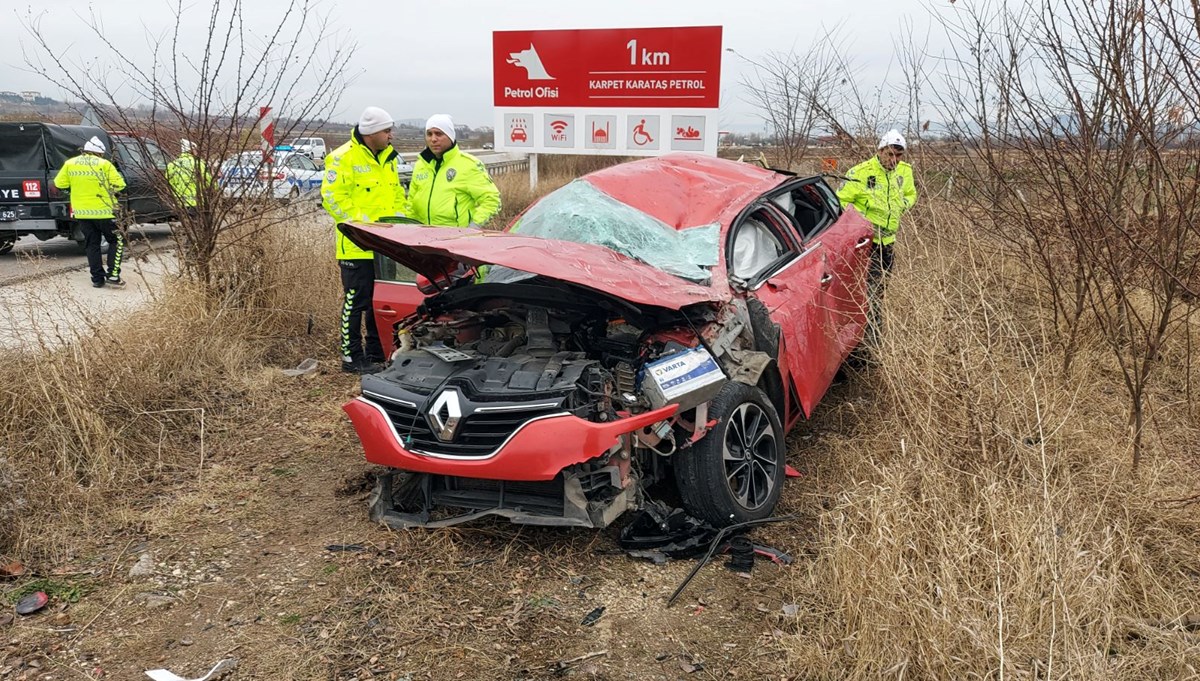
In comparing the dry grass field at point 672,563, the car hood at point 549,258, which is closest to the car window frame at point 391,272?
the dry grass field at point 672,563

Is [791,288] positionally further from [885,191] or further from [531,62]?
[531,62]

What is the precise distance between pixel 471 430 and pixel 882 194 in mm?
4652

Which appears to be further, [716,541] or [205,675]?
[716,541]

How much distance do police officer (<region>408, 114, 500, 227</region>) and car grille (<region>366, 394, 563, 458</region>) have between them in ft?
9.58

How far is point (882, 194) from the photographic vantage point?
6691 millimetres

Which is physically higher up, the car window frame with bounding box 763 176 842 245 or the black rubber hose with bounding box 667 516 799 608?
the car window frame with bounding box 763 176 842 245

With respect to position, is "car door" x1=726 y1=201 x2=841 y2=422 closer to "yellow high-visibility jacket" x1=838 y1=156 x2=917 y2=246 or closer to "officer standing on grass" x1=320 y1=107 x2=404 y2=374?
"yellow high-visibility jacket" x1=838 y1=156 x2=917 y2=246

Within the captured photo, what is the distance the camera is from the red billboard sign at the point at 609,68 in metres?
13.6

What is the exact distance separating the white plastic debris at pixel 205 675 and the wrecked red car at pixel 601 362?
95 cm

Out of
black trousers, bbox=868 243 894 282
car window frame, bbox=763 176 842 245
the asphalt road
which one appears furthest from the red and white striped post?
black trousers, bbox=868 243 894 282

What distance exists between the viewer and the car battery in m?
3.41

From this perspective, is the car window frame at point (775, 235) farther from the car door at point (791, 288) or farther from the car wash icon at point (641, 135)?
the car wash icon at point (641, 135)

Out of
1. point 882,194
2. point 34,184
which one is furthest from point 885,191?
point 34,184

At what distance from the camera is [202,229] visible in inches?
259
